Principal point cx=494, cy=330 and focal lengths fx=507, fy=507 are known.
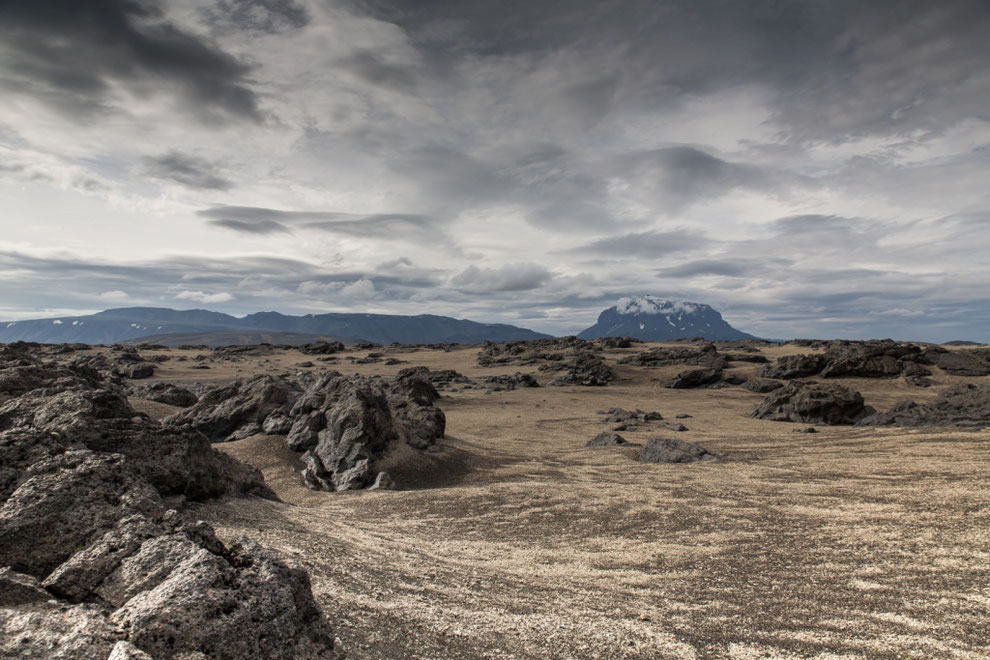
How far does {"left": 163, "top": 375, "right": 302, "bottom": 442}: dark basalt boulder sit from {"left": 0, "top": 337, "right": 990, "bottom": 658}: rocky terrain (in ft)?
0.35

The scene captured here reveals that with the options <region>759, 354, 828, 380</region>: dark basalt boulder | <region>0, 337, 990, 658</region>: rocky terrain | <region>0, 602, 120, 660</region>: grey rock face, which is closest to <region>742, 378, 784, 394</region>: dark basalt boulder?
<region>759, 354, 828, 380</region>: dark basalt boulder

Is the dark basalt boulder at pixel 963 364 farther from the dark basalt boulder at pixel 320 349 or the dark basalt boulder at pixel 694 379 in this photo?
the dark basalt boulder at pixel 320 349

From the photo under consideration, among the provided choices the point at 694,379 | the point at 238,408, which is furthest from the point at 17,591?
the point at 694,379

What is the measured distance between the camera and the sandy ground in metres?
5.54

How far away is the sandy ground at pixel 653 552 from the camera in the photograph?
5.54 meters

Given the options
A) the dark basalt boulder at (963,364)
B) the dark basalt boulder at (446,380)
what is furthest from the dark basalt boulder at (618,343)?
the dark basalt boulder at (963,364)

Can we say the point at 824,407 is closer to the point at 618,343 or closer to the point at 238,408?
the point at 238,408

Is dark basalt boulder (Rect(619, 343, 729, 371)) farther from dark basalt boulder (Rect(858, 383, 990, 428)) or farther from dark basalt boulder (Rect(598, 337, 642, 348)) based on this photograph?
dark basalt boulder (Rect(858, 383, 990, 428))

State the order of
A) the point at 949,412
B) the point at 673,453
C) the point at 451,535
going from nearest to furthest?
the point at 451,535
the point at 673,453
the point at 949,412

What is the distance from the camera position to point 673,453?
17.7 m

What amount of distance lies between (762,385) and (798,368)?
5933 mm

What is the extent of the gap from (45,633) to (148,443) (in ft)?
21.8

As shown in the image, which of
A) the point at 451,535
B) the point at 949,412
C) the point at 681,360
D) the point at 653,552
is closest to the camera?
the point at 653,552

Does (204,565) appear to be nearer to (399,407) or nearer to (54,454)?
(54,454)
